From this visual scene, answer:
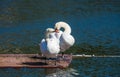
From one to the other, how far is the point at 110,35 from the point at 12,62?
11847 mm

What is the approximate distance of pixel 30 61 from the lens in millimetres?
33625

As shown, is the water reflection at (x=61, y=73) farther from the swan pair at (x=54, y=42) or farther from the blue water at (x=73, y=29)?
the swan pair at (x=54, y=42)

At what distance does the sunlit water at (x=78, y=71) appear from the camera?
31.6 m

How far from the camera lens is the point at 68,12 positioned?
56812 millimetres

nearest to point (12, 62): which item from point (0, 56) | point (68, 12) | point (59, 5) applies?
point (0, 56)

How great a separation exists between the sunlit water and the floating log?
0.76ft

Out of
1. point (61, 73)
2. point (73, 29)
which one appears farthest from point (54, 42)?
point (73, 29)

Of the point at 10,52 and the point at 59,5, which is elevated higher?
the point at 59,5

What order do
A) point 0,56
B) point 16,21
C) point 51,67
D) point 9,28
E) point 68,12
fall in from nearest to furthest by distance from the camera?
point 51,67 < point 0,56 < point 9,28 < point 16,21 < point 68,12

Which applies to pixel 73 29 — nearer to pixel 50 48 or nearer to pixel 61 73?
pixel 50 48

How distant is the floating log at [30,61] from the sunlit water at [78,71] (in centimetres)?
23

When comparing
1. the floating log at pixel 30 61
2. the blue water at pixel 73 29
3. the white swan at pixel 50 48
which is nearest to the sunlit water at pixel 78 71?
the blue water at pixel 73 29

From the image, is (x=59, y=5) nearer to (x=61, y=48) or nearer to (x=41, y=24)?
(x=41, y=24)

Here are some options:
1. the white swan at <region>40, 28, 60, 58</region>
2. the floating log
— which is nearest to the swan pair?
the white swan at <region>40, 28, 60, 58</region>
